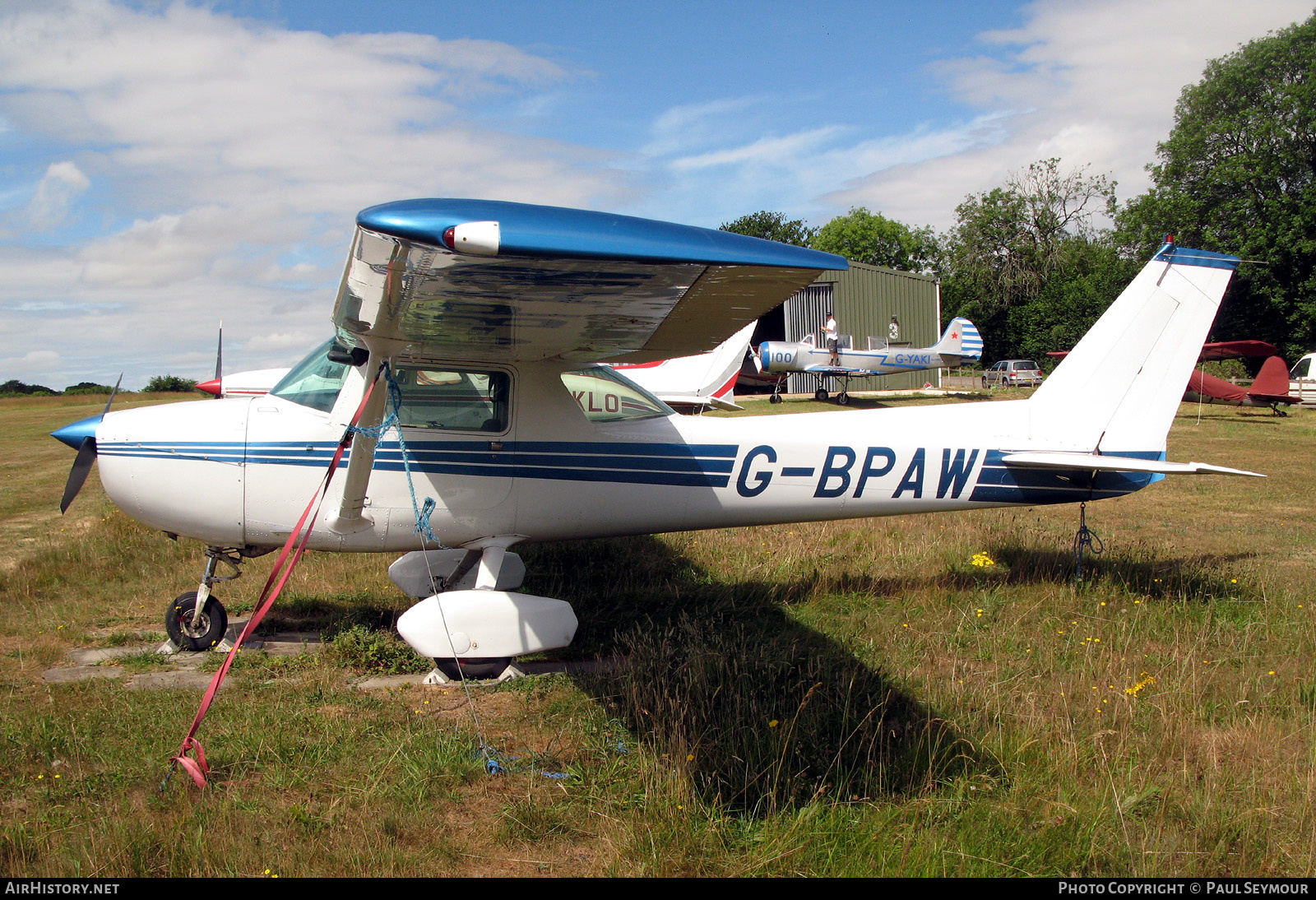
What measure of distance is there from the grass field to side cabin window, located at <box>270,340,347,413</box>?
157 centimetres

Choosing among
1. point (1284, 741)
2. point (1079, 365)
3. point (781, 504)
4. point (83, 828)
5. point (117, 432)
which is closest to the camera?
point (83, 828)

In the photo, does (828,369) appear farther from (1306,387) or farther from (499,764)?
(499,764)

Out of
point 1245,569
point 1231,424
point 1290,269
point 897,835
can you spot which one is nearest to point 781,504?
point 897,835

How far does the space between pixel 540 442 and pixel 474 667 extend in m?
1.50

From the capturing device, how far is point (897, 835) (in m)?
3.02

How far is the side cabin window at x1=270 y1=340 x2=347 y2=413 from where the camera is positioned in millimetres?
5203

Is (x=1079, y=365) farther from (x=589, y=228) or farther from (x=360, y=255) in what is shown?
(x=360, y=255)

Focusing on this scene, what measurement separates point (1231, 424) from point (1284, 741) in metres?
19.3

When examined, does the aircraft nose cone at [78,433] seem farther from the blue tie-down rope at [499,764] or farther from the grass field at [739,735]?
the blue tie-down rope at [499,764]

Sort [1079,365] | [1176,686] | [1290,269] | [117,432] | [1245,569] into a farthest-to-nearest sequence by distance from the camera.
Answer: [1290,269]
[1245,569]
[1079,365]
[117,432]
[1176,686]

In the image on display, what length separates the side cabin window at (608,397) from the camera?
18.1ft

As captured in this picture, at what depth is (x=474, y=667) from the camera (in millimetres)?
5086

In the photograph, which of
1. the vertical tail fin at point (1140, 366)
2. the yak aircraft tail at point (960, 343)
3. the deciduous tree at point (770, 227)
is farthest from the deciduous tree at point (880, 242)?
the vertical tail fin at point (1140, 366)

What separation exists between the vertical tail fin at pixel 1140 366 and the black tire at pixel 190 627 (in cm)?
606
